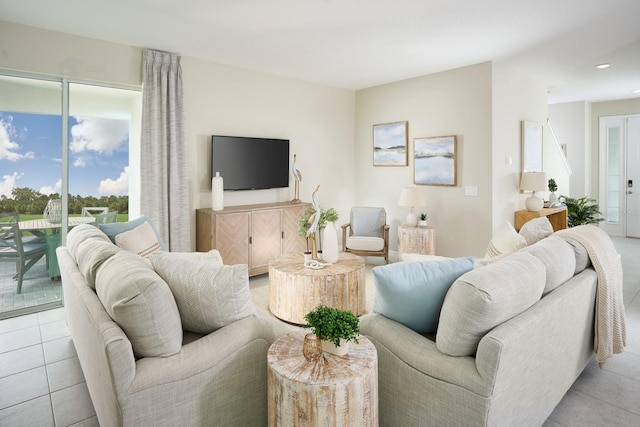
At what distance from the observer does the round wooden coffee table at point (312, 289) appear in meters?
3.15

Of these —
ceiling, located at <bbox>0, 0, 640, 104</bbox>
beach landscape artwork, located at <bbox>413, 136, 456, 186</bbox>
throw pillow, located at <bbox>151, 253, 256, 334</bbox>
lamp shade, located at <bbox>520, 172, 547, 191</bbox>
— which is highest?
ceiling, located at <bbox>0, 0, 640, 104</bbox>

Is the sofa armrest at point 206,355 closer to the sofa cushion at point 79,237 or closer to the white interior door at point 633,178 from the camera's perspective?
the sofa cushion at point 79,237

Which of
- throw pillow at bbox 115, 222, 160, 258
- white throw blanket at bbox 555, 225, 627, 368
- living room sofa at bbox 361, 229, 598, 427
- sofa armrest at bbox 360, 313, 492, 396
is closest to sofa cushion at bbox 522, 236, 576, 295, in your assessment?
living room sofa at bbox 361, 229, 598, 427

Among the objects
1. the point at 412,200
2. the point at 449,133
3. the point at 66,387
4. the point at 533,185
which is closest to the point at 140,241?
the point at 66,387

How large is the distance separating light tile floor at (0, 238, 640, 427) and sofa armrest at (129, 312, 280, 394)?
0.98 m

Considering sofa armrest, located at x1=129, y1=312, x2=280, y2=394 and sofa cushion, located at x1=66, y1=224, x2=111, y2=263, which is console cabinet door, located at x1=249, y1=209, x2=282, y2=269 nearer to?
sofa cushion, located at x1=66, y1=224, x2=111, y2=263

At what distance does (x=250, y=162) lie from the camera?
496 centimetres

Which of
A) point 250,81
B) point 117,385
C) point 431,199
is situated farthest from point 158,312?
point 431,199

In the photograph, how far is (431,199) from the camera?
5.31 meters

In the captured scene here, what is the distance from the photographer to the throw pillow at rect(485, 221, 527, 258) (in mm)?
2547

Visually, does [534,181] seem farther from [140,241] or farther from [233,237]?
[140,241]

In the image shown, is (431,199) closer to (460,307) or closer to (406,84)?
(406,84)

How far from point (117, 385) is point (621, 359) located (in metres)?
3.18

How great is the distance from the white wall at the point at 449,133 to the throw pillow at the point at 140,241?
3.65 metres
